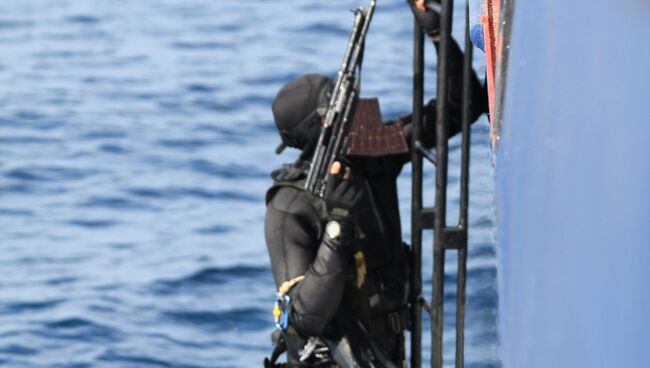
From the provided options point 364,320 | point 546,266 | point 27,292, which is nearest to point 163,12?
point 27,292

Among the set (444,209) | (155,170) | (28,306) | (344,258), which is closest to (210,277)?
(28,306)

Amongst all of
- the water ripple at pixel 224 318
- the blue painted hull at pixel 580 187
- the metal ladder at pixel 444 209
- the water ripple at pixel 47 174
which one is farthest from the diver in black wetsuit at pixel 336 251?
the water ripple at pixel 47 174

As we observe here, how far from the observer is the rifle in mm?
4469

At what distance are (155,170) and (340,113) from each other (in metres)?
7.48

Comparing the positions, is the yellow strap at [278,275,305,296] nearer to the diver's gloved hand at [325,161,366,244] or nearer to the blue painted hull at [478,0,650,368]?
the diver's gloved hand at [325,161,366,244]

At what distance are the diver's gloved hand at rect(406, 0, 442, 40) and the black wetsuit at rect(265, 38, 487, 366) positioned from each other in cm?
23

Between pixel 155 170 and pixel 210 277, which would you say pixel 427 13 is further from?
pixel 155 170

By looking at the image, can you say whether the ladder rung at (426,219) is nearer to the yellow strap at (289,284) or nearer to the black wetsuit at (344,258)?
the black wetsuit at (344,258)

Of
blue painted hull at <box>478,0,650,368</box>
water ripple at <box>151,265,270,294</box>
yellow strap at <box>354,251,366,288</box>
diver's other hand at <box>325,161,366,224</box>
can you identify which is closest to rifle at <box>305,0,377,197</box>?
diver's other hand at <box>325,161,366,224</box>

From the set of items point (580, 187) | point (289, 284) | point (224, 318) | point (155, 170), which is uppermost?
point (580, 187)

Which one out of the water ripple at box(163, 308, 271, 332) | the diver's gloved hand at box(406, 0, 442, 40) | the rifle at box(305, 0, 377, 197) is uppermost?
the diver's gloved hand at box(406, 0, 442, 40)

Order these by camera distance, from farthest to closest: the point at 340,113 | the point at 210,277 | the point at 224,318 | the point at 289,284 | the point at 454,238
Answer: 1. the point at 210,277
2. the point at 224,318
3. the point at 289,284
4. the point at 340,113
5. the point at 454,238

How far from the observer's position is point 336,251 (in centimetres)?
457

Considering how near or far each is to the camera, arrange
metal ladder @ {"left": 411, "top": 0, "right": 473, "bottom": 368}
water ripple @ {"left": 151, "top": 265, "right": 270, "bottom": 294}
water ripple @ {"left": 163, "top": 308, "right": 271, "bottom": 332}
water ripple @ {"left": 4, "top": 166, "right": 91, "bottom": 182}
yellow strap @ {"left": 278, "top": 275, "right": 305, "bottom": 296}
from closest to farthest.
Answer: metal ladder @ {"left": 411, "top": 0, "right": 473, "bottom": 368} → yellow strap @ {"left": 278, "top": 275, "right": 305, "bottom": 296} → water ripple @ {"left": 163, "top": 308, "right": 271, "bottom": 332} → water ripple @ {"left": 151, "top": 265, "right": 270, "bottom": 294} → water ripple @ {"left": 4, "top": 166, "right": 91, "bottom": 182}
